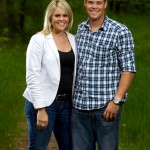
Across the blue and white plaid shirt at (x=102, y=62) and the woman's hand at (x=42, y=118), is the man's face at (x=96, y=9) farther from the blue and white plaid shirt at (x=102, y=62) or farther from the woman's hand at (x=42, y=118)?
the woman's hand at (x=42, y=118)

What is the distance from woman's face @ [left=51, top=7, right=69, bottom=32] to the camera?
14.9 ft

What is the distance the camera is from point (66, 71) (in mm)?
4551

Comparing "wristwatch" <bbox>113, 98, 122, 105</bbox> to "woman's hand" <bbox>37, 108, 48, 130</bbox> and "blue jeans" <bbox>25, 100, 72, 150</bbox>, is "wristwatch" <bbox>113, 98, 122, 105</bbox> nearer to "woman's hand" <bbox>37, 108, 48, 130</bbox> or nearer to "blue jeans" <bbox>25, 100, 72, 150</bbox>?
"blue jeans" <bbox>25, 100, 72, 150</bbox>

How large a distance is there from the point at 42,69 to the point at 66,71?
0.71 feet

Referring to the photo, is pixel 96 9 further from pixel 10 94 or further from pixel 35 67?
pixel 10 94

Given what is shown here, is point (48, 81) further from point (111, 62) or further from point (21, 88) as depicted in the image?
point (21, 88)

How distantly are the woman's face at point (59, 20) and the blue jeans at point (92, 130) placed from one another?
2.44 ft

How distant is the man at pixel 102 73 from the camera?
434 cm

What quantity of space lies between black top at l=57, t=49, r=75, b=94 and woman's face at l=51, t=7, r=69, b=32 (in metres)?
0.23

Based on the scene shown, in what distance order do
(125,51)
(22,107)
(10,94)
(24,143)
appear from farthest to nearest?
1. (10,94)
2. (22,107)
3. (24,143)
4. (125,51)

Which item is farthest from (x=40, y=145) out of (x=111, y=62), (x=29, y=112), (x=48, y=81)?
(x=111, y=62)

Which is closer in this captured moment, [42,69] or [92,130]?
[42,69]

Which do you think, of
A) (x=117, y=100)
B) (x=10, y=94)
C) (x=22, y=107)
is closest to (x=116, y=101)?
(x=117, y=100)

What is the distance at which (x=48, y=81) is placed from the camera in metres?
4.52
